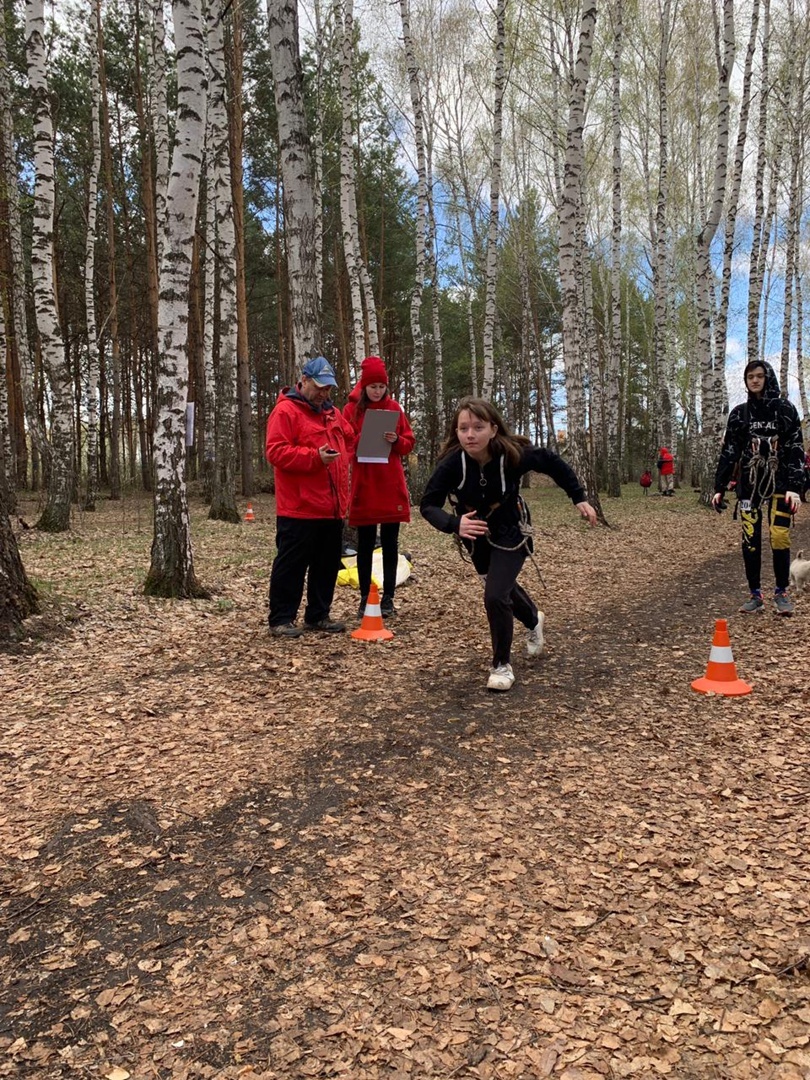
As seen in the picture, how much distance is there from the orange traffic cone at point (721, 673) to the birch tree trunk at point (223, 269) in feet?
38.8

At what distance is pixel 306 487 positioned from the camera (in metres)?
5.91

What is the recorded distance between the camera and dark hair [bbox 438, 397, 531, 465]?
4.73 metres

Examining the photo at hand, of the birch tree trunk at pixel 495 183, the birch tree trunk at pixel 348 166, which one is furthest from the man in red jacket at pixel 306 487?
the birch tree trunk at pixel 495 183

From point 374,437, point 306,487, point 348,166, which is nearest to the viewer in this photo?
point 306,487

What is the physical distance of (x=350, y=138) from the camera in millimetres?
13789

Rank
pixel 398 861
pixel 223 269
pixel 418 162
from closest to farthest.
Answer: pixel 398 861
pixel 223 269
pixel 418 162

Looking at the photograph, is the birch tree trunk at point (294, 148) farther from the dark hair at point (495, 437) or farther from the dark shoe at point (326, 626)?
the dark hair at point (495, 437)

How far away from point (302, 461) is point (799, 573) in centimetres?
551

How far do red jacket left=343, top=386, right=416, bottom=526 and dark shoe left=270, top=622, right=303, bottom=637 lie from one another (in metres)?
1.07

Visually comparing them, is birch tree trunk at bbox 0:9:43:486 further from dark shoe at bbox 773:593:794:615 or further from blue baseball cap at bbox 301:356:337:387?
dark shoe at bbox 773:593:794:615

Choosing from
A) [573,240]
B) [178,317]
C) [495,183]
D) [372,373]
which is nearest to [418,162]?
[495,183]

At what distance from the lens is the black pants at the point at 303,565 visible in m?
5.98

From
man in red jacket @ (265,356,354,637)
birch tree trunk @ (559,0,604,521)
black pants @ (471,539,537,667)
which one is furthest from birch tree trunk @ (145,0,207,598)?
birch tree trunk @ (559,0,604,521)

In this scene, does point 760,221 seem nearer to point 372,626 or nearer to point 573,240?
point 573,240
